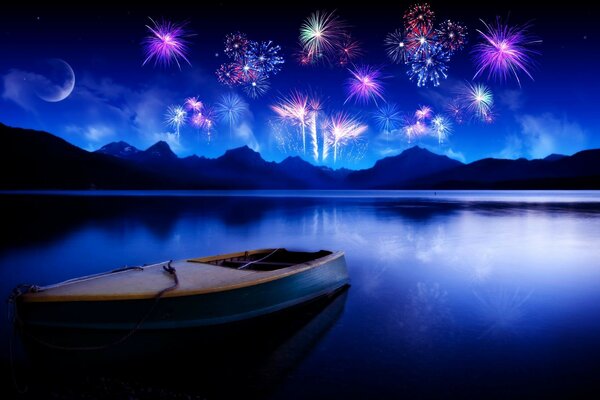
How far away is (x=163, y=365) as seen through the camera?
287 inches

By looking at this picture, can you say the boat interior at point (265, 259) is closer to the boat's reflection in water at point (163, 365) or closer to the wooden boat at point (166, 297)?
the wooden boat at point (166, 297)

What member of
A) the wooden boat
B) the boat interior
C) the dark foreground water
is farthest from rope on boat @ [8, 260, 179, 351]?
the boat interior

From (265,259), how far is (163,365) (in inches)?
259

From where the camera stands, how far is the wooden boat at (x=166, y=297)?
21.4 feet

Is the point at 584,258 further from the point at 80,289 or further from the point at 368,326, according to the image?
the point at 80,289

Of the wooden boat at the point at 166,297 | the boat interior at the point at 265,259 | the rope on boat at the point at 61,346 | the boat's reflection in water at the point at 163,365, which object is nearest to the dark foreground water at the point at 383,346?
the boat's reflection in water at the point at 163,365

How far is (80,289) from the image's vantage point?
278 inches

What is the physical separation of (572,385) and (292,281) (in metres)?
6.20

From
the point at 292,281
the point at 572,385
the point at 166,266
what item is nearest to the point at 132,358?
the point at 166,266

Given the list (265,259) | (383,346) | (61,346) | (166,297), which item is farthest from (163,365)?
(265,259)

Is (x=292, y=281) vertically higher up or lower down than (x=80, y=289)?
lower down

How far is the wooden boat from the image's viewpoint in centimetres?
652

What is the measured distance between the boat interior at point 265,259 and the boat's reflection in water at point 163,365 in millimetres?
3688

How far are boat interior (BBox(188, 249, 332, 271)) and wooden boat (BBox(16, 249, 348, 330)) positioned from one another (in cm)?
94
